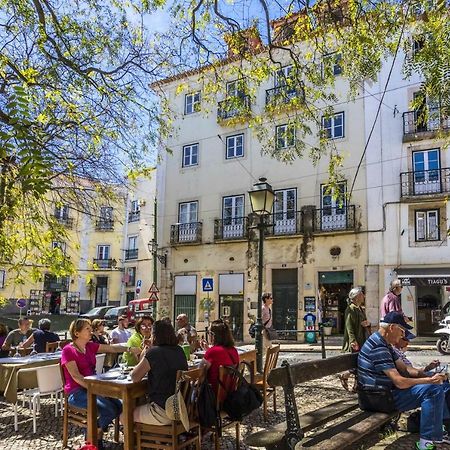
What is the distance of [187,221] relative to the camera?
82.5 feet

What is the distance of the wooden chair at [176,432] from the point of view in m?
4.01

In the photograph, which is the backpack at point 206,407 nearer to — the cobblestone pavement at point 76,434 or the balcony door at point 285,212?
the cobblestone pavement at point 76,434

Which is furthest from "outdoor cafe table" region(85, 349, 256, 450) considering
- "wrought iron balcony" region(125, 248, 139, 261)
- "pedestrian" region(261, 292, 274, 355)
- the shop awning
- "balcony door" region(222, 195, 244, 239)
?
"wrought iron balcony" region(125, 248, 139, 261)

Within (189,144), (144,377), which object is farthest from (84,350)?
(189,144)

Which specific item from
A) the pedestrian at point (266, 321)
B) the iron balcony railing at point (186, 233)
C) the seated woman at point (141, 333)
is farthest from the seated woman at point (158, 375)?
the iron balcony railing at point (186, 233)

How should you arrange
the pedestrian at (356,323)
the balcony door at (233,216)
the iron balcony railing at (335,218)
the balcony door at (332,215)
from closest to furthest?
the pedestrian at (356,323), the iron balcony railing at (335,218), the balcony door at (332,215), the balcony door at (233,216)

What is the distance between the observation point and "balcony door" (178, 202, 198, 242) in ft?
80.8

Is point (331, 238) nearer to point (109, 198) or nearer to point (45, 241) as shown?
point (109, 198)

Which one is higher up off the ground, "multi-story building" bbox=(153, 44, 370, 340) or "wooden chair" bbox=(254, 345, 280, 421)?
"multi-story building" bbox=(153, 44, 370, 340)

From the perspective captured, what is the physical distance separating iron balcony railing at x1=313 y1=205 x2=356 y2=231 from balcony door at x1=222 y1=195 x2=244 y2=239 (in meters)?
3.85

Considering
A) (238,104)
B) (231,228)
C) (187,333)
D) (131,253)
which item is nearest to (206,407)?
(187,333)

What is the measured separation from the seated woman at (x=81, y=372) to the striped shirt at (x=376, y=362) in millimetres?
2507

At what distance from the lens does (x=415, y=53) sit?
248 inches

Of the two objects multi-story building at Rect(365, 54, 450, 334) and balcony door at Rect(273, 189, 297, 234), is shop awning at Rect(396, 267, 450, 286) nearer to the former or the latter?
multi-story building at Rect(365, 54, 450, 334)
